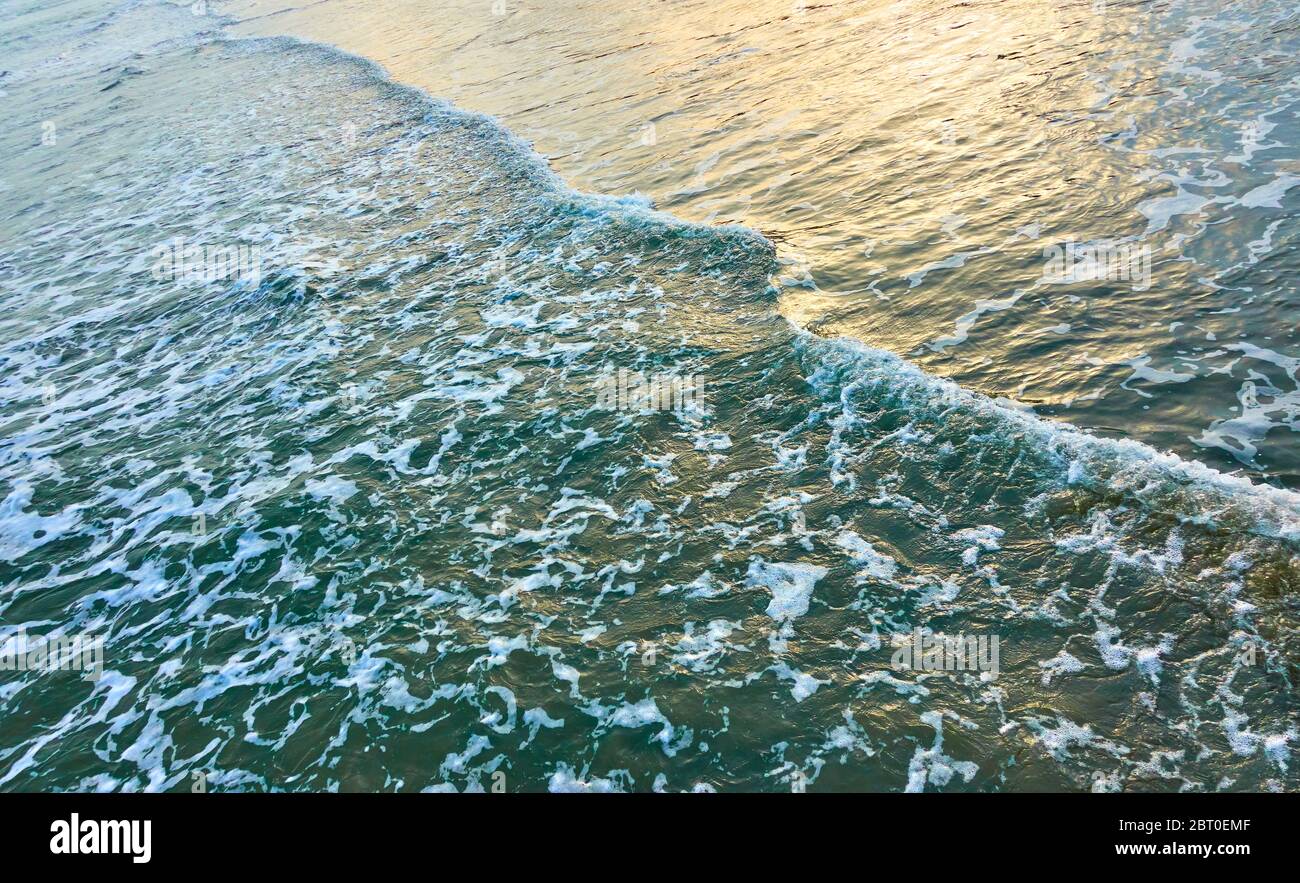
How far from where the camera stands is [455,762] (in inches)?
286

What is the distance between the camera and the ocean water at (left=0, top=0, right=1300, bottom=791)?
7.11m

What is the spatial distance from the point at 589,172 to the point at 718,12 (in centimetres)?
1435

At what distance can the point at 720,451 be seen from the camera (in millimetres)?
10281

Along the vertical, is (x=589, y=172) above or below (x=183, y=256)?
above

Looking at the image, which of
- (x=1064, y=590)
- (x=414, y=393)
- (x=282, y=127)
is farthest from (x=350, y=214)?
(x=1064, y=590)

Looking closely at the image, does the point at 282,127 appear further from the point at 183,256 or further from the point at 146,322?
the point at 146,322

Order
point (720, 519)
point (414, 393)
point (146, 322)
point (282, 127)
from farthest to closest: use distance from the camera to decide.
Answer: point (282, 127) → point (146, 322) → point (414, 393) → point (720, 519)

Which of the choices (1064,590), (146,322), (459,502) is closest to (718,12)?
(146,322)

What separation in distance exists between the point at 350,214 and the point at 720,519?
14839 millimetres

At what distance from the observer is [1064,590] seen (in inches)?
297

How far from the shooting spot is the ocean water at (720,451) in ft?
23.3

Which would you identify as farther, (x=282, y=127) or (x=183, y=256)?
(x=282, y=127)
